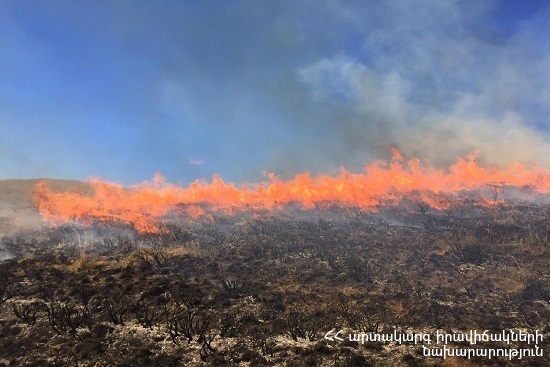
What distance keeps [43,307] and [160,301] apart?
608cm

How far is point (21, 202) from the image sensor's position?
2283 inches

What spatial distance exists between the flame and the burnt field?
12.0m

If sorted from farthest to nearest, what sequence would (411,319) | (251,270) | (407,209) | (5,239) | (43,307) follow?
1. (407,209)
2. (5,239)
3. (251,270)
4. (43,307)
5. (411,319)

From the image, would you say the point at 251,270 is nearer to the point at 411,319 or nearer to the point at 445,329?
the point at 411,319

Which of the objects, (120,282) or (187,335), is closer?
(187,335)

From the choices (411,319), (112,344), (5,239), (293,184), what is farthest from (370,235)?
(5,239)

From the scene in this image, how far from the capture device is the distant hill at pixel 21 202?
44.4 metres

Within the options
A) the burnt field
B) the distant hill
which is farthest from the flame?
the burnt field

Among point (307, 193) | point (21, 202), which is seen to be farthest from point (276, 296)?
point (21, 202)

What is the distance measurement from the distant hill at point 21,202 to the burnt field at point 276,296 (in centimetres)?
1581

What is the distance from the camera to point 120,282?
1967 cm

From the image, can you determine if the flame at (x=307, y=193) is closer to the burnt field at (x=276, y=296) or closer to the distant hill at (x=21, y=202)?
the distant hill at (x=21, y=202)

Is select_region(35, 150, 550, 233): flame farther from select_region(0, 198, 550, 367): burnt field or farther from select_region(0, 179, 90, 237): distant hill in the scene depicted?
select_region(0, 198, 550, 367): burnt field

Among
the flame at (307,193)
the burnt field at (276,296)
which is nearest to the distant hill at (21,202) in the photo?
the flame at (307,193)
